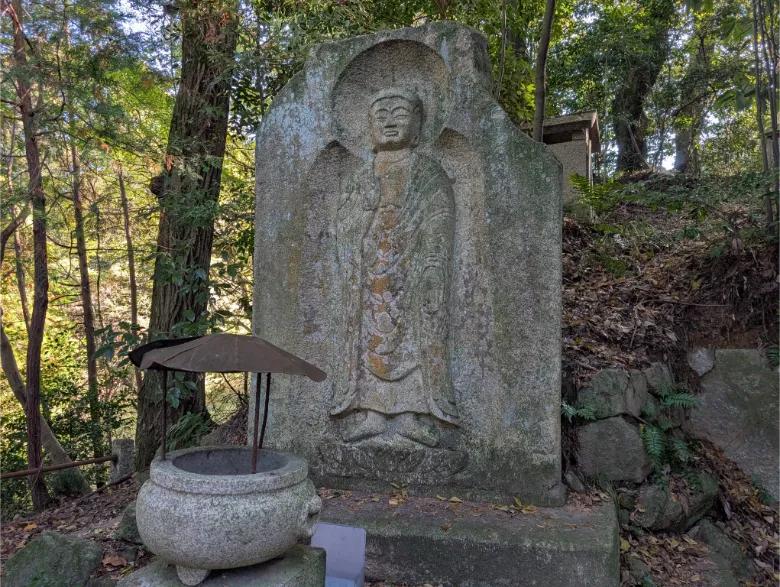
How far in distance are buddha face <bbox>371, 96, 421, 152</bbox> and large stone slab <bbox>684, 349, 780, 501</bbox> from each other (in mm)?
3601

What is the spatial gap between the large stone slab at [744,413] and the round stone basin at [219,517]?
407cm

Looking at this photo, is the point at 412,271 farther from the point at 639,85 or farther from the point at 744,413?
the point at 639,85

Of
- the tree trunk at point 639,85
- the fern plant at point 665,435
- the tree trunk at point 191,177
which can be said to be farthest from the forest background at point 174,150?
the tree trunk at point 639,85

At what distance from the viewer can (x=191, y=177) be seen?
5836mm

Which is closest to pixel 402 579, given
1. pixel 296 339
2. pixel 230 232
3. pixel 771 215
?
pixel 296 339

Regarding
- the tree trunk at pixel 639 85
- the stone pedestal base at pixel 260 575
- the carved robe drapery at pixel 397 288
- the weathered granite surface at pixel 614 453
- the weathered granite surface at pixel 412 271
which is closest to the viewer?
the stone pedestal base at pixel 260 575

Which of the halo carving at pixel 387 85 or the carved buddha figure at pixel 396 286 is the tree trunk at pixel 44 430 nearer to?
the carved buddha figure at pixel 396 286

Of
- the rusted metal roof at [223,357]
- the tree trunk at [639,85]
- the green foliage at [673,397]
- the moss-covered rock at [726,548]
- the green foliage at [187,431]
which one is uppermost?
the tree trunk at [639,85]

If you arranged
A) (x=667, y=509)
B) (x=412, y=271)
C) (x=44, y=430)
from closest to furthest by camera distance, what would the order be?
(x=412, y=271) → (x=667, y=509) → (x=44, y=430)

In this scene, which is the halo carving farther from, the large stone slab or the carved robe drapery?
the large stone slab

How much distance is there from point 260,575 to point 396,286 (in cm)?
214

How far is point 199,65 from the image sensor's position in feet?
22.0

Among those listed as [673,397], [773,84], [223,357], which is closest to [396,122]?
[223,357]

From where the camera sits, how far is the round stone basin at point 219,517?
93.7 inches
